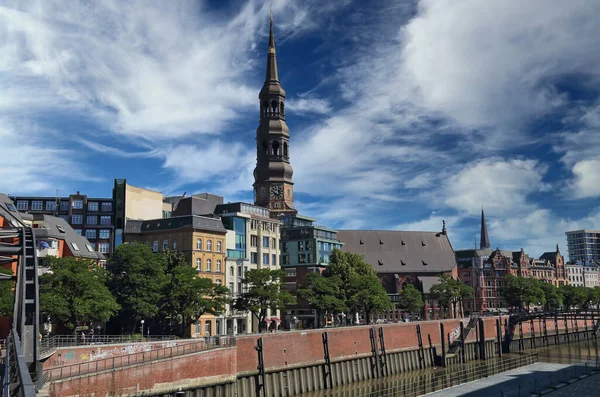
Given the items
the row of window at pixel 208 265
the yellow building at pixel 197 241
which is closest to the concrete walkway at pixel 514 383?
the yellow building at pixel 197 241

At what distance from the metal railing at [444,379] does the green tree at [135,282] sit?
23.2 meters

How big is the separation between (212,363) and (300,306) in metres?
62.9

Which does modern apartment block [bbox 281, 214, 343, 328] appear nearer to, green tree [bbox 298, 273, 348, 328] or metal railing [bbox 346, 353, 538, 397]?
green tree [bbox 298, 273, 348, 328]

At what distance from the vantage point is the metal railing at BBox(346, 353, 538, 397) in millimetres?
66250

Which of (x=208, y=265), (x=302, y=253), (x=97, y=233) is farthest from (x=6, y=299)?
(x=302, y=253)

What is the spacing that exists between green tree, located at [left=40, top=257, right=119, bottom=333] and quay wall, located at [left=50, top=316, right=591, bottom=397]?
10363 millimetres

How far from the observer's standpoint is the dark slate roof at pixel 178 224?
9106 centimetres

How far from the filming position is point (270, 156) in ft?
477

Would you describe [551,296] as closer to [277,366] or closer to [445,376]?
[445,376]

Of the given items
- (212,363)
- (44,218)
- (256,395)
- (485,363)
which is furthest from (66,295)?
(485,363)

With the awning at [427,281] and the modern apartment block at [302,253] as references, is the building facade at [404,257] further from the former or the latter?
the modern apartment block at [302,253]

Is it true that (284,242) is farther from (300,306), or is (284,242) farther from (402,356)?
(402,356)

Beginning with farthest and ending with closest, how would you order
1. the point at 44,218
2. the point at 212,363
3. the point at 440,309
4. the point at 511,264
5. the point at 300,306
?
1. the point at 511,264
2. the point at 440,309
3. the point at 300,306
4. the point at 44,218
5. the point at 212,363

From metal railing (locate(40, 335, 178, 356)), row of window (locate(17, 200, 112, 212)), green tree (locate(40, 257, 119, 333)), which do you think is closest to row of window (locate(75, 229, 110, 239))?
row of window (locate(17, 200, 112, 212))
